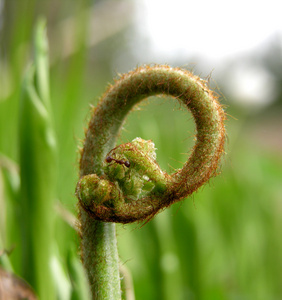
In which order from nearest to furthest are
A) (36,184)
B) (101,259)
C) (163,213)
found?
(101,259) → (36,184) → (163,213)

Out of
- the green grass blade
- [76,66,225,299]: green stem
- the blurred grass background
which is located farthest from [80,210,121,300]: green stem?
the blurred grass background

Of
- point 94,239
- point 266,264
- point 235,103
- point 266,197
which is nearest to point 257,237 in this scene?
point 266,264

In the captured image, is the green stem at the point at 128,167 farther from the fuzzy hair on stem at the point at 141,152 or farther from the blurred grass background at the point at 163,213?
the blurred grass background at the point at 163,213

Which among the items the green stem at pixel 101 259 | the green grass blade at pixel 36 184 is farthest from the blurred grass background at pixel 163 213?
the green stem at pixel 101 259

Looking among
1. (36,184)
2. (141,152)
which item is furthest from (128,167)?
(36,184)

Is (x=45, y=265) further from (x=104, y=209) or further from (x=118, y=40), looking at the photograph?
(x=118, y=40)

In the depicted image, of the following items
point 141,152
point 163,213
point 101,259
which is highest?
point 163,213

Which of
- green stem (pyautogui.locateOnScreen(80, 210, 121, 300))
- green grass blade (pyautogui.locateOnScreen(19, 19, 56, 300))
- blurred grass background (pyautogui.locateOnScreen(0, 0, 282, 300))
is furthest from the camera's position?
blurred grass background (pyautogui.locateOnScreen(0, 0, 282, 300))

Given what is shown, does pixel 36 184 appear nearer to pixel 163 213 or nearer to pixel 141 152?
pixel 141 152

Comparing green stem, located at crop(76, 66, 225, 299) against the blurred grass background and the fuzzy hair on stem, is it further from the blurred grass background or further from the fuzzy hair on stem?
the blurred grass background

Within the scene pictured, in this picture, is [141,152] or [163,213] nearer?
[141,152]

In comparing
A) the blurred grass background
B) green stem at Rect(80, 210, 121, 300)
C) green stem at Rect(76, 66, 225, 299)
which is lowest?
green stem at Rect(80, 210, 121, 300)

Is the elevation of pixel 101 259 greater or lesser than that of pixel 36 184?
lesser
